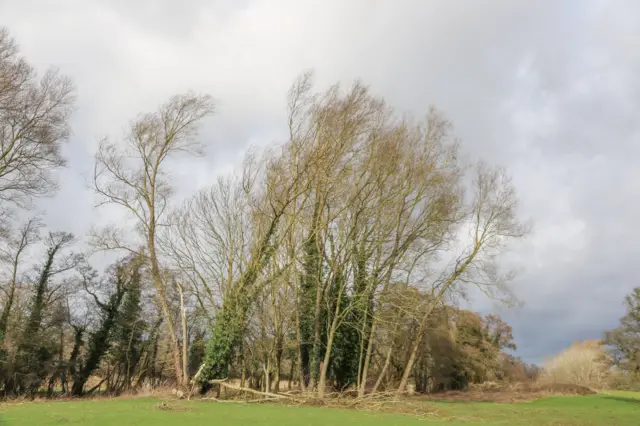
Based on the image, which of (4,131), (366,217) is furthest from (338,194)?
(4,131)

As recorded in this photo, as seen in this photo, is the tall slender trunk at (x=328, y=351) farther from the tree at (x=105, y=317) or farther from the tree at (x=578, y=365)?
the tree at (x=578, y=365)

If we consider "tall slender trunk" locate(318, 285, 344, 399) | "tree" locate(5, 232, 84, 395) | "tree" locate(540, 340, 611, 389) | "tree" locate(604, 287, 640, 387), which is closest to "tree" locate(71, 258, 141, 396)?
"tree" locate(5, 232, 84, 395)

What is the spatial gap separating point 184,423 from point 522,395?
2614cm

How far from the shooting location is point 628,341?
26922 mm

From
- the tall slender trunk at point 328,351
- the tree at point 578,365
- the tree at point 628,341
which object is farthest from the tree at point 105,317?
the tree at point 578,365

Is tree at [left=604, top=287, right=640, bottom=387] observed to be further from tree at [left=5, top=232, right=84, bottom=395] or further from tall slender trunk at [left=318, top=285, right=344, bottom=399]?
tree at [left=5, top=232, right=84, bottom=395]

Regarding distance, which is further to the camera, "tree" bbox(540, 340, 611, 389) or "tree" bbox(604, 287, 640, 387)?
"tree" bbox(540, 340, 611, 389)

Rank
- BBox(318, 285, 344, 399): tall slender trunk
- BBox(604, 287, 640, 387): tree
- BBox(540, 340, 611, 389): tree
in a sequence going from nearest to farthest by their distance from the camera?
BBox(318, 285, 344, 399): tall slender trunk, BBox(604, 287, 640, 387): tree, BBox(540, 340, 611, 389): tree

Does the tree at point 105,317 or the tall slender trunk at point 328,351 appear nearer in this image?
the tall slender trunk at point 328,351

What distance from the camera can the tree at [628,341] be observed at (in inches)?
1031

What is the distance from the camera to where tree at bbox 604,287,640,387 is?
26188mm

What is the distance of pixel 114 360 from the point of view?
34375mm

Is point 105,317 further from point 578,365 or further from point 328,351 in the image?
point 578,365

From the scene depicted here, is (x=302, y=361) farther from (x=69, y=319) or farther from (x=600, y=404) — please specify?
(x=69, y=319)
